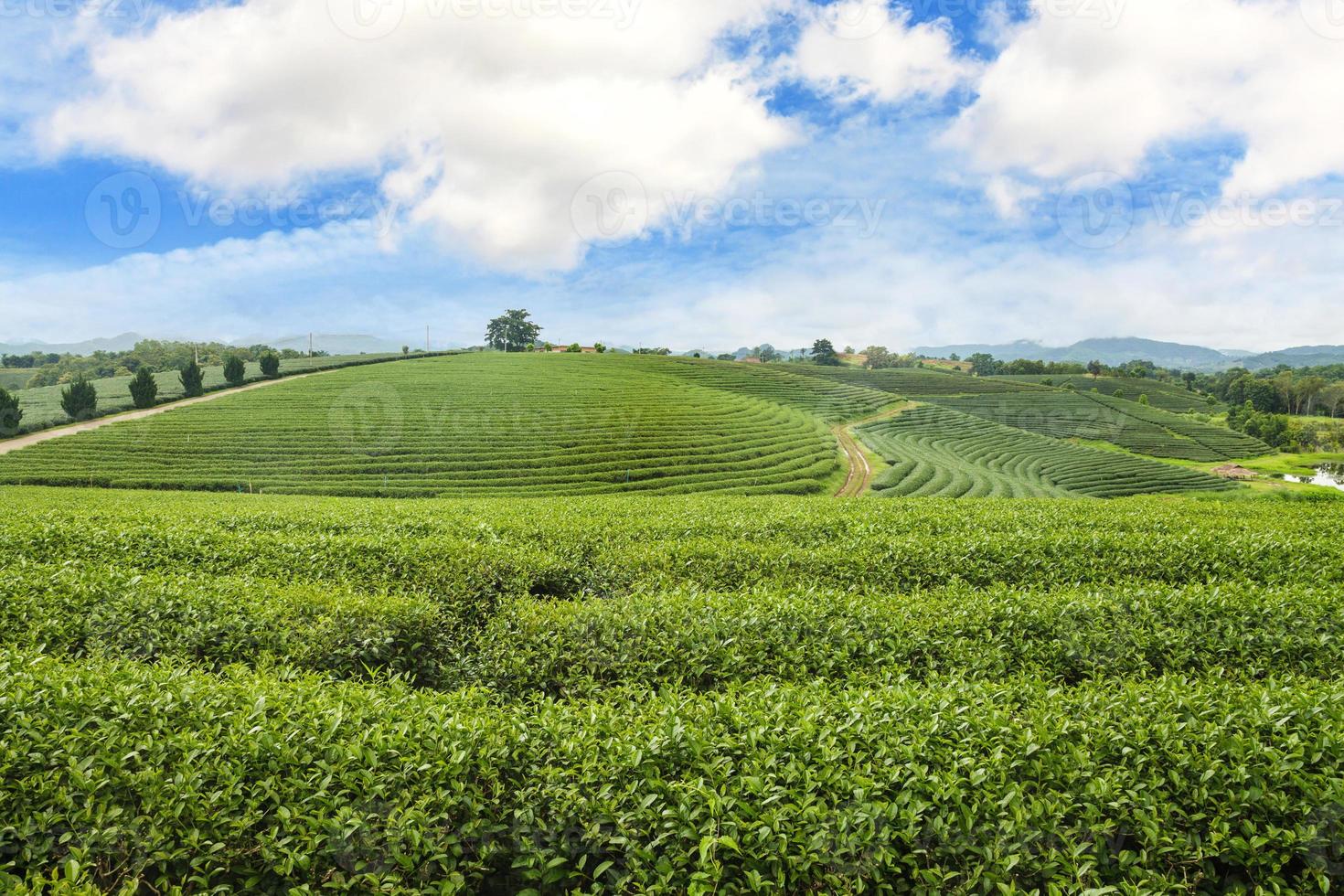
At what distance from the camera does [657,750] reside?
327 cm

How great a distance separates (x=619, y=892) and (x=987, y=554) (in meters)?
7.38

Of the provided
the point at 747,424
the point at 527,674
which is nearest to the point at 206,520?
the point at 527,674

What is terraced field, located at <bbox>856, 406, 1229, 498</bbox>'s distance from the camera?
130ft

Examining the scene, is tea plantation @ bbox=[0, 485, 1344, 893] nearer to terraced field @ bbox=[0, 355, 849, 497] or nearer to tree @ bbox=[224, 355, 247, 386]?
terraced field @ bbox=[0, 355, 849, 497]

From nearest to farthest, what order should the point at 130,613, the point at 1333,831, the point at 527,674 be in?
the point at 1333,831 < the point at 527,674 < the point at 130,613

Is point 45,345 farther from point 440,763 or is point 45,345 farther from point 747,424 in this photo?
point 440,763

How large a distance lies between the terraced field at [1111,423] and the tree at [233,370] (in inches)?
3000

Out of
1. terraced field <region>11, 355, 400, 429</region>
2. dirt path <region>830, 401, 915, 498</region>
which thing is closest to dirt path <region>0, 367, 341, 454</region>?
terraced field <region>11, 355, 400, 429</region>

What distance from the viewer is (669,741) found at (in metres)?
3.34

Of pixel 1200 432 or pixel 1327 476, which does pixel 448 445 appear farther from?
pixel 1200 432

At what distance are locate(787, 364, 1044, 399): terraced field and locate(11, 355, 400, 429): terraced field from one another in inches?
2558

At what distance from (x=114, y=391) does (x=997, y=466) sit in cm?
6983

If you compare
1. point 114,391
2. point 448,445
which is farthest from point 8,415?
point 448,445

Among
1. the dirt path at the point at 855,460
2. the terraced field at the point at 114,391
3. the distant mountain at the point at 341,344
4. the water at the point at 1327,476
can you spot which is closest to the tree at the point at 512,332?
the distant mountain at the point at 341,344
